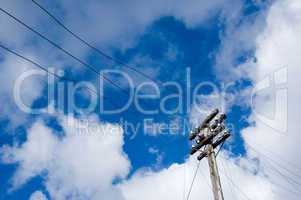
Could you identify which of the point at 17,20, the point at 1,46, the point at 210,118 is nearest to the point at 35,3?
the point at 17,20

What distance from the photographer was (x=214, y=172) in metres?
15.4

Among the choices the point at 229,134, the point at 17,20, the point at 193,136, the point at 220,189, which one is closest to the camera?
the point at 17,20

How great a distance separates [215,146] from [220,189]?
2.39 m

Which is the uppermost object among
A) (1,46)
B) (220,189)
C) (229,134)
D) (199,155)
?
(1,46)

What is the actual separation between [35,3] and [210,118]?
10.0m

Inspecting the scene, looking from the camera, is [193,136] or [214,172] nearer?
[214,172]

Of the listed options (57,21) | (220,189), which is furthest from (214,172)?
(57,21)

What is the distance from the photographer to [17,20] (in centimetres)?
987

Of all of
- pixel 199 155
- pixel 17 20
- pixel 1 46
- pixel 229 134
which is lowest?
pixel 199 155

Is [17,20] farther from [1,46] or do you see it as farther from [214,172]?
[214,172]

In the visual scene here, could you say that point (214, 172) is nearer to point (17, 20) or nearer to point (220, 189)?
point (220, 189)

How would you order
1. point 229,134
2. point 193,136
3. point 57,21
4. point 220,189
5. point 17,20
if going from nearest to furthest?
point 17,20 < point 57,21 < point 220,189 < point 229,134 < point 193,136

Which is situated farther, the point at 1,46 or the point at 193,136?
the point at 193,136

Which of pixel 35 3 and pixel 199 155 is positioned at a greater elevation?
pixel 35 3
